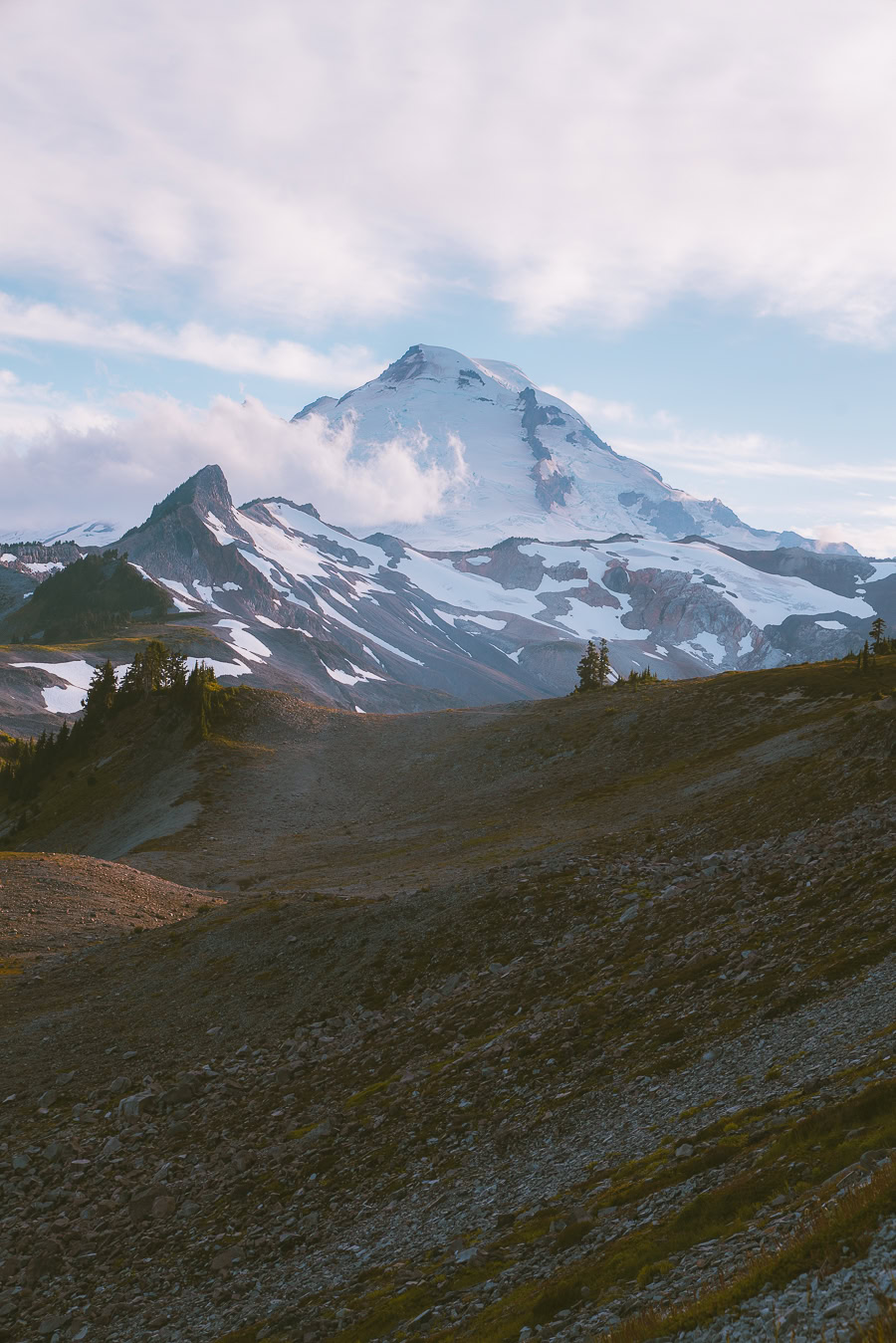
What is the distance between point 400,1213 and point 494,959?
11.9 meters

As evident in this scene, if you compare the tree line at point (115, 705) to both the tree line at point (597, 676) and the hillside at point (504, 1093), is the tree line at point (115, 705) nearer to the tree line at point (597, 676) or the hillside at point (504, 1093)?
the tree line at point (597, 676)

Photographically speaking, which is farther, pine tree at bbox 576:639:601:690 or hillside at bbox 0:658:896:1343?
pine tree at bbox 576:639:601:690

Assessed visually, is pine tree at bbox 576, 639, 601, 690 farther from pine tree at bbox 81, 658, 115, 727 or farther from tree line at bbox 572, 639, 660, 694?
pine tree at bbox 81, 658, 115, 727

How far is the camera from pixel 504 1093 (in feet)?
67.5

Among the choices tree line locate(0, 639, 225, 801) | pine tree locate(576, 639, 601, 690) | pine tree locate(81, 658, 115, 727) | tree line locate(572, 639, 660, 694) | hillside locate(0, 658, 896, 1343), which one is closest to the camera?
hillside locate(0, 658, 896, 1343)

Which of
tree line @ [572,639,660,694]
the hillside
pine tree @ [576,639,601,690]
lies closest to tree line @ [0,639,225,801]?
tree line @ [572,639,660,694]

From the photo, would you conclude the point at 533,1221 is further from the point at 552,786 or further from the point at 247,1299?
the point at 552,786

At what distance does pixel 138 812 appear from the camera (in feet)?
275

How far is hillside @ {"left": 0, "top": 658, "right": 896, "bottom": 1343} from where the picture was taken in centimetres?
1199

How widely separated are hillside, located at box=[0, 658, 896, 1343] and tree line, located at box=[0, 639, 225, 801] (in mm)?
57799

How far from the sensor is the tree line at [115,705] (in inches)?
3994

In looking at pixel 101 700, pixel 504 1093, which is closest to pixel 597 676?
pixel 101 700

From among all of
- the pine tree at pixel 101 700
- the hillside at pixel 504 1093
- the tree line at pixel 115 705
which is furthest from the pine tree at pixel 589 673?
the hillside at pixel 504 1093

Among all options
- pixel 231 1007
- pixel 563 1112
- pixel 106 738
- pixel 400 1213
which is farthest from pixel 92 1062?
pixel 106 738
